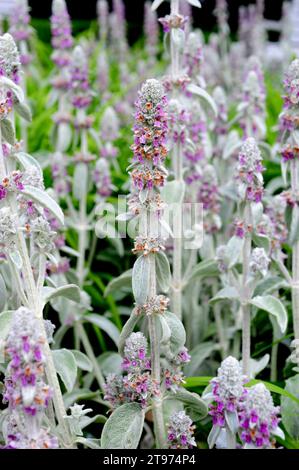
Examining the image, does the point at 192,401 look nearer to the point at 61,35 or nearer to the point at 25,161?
the point at 25,161

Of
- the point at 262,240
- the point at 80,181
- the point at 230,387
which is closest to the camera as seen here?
the point at 230,387

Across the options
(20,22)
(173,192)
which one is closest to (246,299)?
(173,192)

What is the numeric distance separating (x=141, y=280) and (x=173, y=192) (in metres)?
0.81

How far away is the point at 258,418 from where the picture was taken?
1.72 meters

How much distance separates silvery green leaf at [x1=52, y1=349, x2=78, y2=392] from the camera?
2.13 metres

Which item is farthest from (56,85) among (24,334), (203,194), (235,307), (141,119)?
(24,334)

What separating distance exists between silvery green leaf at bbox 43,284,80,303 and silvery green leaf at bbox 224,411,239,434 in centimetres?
64

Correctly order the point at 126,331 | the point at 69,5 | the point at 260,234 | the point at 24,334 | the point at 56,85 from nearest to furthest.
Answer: the point at 24,334 → the point at 126,331 → the point at 260,234 → the point at 56,85 → the point at 69,5

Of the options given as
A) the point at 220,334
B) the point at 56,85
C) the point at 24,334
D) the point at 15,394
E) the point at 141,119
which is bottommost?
the point at 220,334

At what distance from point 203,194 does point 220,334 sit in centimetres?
67

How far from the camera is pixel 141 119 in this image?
6.57 feet

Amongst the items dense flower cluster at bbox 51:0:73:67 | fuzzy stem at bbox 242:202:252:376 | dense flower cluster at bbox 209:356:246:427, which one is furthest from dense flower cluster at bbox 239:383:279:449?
dense flower cluster at bbox 51:0:73:67
